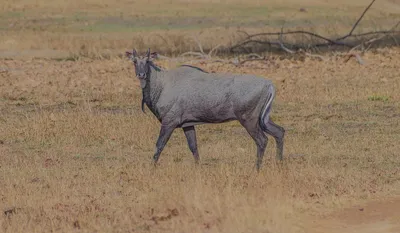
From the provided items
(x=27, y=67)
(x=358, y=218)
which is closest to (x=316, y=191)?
(x=358, y=218)

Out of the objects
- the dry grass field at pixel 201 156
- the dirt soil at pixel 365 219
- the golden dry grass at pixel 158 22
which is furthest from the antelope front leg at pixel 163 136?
the golden dry grass at pixel 158 22

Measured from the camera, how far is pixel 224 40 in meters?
35.2

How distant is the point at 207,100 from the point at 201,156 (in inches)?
64.6

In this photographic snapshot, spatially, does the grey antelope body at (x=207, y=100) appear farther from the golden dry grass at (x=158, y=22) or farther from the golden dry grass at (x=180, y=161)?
the golden dry grass at (x=158, y=22)

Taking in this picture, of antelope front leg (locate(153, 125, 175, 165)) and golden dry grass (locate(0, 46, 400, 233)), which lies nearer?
golden dry grass (locate(0, 46, 400, 233))

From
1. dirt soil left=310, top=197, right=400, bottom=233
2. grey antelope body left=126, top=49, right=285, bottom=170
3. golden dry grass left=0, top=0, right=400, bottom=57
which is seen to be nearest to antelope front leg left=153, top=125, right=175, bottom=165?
grey antelope body left=126, top=49, right=285, bottom=170

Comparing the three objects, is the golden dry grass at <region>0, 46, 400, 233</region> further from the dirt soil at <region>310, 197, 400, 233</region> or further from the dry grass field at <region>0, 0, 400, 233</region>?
the dirt soil at <region>310, 197, 400, 233</region>

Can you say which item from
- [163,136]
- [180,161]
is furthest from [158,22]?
[163,136]

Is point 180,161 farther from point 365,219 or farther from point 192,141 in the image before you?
point 365,219

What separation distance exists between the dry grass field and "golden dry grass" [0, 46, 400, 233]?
0.02m

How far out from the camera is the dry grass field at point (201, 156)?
1044 cm

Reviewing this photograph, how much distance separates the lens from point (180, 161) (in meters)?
14.0

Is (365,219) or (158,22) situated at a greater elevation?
(365,219)

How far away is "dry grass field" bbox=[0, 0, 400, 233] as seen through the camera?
10.4 meters
